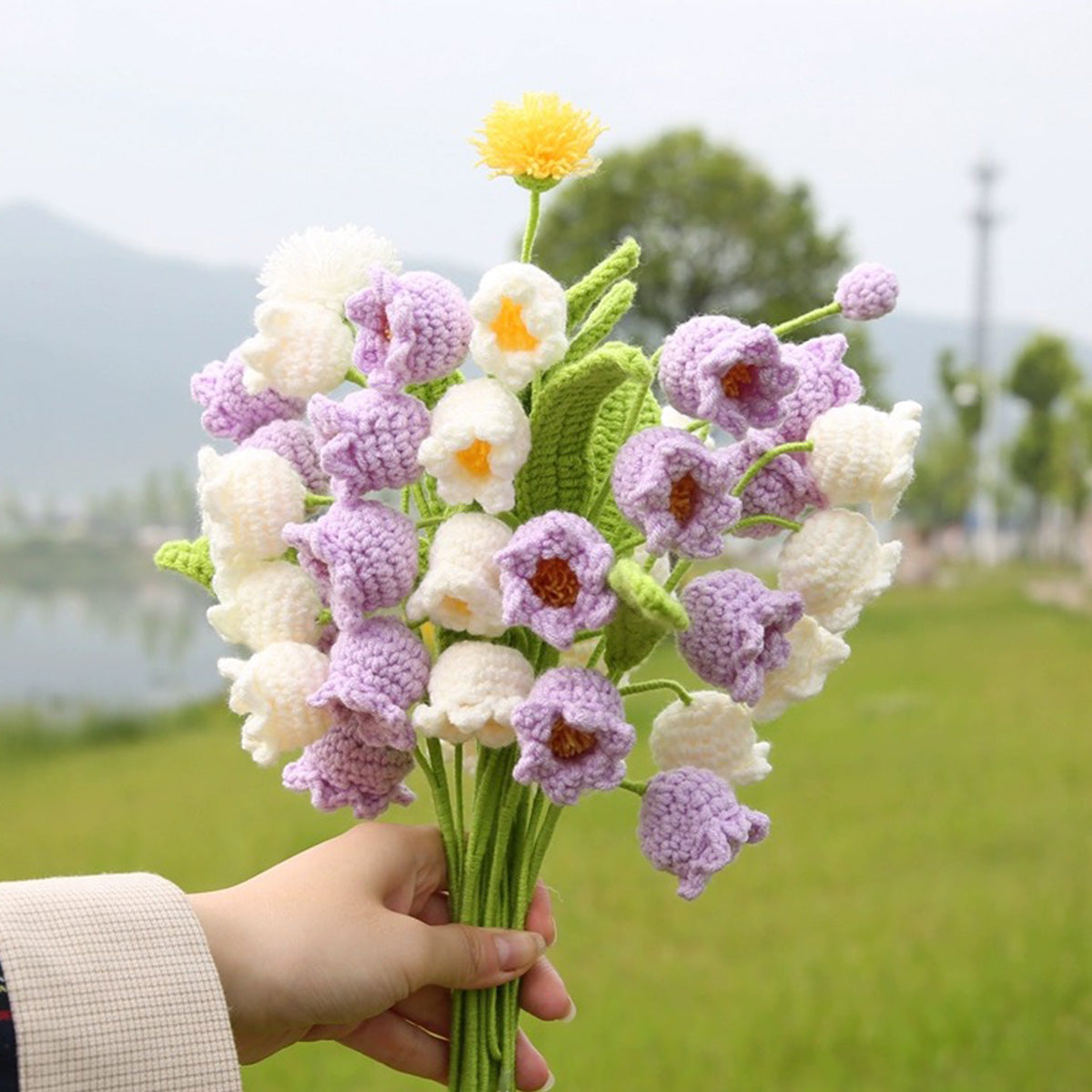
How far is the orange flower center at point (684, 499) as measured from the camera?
646 millimetres

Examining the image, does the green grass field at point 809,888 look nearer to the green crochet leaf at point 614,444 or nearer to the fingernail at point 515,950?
the fingernail at point 515,950

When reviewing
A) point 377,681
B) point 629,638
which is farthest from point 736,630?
point 377,681

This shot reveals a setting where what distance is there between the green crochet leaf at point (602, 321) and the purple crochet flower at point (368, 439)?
0.08m

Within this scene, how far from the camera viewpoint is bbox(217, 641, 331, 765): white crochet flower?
0.69 metres

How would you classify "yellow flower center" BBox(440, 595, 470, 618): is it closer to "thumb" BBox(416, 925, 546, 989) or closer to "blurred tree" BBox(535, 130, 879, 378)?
"thumb" BBox(416, 925, 546, 989)

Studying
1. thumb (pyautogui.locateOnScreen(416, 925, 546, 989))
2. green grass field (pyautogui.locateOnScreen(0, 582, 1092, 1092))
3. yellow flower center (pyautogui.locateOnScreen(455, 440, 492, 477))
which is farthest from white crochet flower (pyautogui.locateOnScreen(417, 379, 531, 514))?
green grass field (pyautogui.locateOnScreen(0, 582, 1092, 1092))

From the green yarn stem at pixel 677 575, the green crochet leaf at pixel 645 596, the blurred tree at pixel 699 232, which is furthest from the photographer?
the blurred tree at pixel 699 232

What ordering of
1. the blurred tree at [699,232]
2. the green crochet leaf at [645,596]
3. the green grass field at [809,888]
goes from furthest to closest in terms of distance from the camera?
the blurred tree at [699,232] < the green grass field at [809,888] < the green crochet leaf at [645,596]

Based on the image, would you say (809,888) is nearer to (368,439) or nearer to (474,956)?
(474,956)

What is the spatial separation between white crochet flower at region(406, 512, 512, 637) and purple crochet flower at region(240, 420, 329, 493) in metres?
0.09

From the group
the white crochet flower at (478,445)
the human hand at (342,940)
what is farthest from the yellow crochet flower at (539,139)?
the human hand at (342,940)

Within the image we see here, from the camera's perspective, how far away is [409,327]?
66cm

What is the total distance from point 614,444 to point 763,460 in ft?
0.23

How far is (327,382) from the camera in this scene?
71cm
